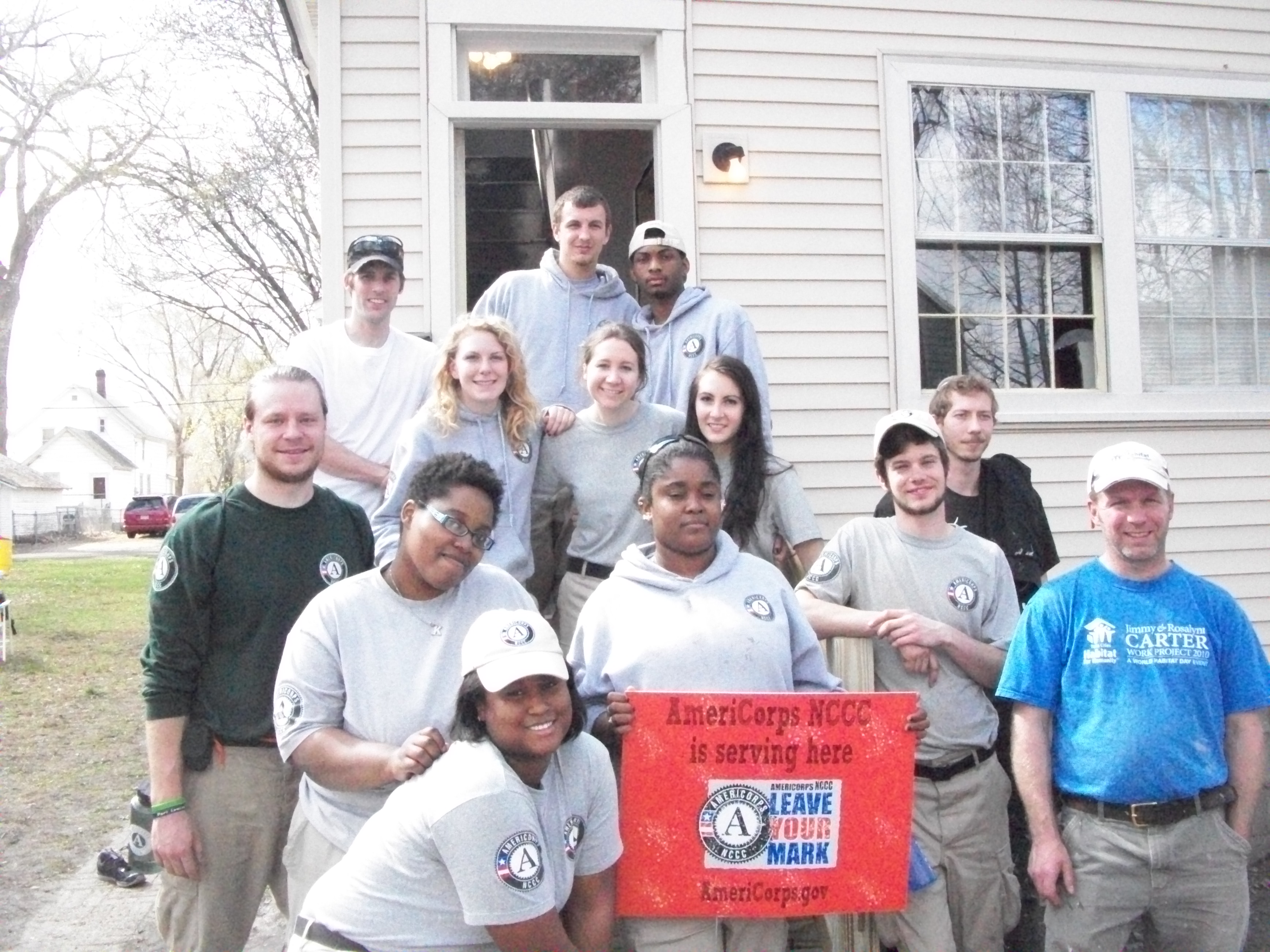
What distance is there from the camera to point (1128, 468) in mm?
2818

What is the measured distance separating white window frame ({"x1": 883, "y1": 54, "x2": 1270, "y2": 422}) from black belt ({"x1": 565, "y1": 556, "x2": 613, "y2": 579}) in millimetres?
2899

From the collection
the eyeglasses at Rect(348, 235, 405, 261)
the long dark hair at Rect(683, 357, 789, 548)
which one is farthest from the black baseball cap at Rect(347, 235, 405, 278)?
the long dark hair at Rect(683, 357, 789, 548)

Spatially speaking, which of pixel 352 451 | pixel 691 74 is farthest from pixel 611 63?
pixel 352 451

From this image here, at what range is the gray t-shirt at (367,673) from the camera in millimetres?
2615

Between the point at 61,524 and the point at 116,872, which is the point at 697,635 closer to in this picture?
the point at 116,872

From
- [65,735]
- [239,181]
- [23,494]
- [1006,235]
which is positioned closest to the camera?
[1006,235]

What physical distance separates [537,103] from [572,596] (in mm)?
3058

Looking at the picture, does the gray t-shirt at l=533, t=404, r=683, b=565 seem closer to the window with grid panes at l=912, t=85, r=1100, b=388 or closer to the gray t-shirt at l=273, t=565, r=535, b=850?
the gray t-shirt at l=273, t=565, r=535, b=850

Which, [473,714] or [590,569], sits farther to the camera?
[590,569]

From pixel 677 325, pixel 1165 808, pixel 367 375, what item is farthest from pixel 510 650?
pixel 677 325

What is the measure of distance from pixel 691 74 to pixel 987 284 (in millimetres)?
2021

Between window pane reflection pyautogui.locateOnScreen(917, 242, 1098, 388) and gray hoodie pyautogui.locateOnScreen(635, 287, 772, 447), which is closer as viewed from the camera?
gray hoodie pyautogui.locateOnScreen(635, 287, 772, 447)

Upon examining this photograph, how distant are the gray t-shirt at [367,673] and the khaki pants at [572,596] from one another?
1.09 metres

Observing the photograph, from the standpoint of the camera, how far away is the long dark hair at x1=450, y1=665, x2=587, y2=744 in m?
2.37
